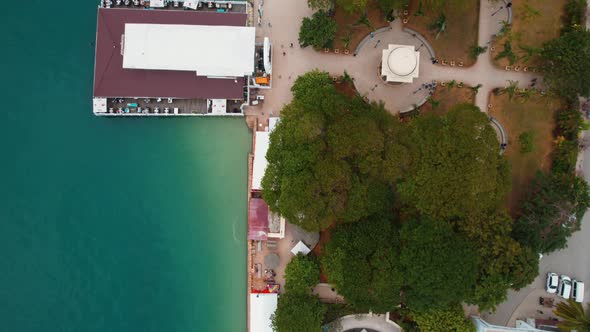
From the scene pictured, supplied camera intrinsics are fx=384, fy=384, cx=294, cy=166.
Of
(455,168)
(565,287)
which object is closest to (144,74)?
(455,168)

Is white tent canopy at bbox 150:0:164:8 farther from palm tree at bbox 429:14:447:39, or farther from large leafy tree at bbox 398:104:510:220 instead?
large leafy tree at bbox 398:104:510:220

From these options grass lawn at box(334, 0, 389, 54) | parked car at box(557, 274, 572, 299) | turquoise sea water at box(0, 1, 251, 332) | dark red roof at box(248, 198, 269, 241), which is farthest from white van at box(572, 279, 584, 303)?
turquoise sea water at box(0, 1, 251, 332)

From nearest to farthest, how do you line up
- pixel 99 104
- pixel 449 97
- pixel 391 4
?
1. pixel 391 4
2. pixel 99 104
3. pixel 449 97

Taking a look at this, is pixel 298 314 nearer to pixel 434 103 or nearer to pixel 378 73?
pixel 434 103

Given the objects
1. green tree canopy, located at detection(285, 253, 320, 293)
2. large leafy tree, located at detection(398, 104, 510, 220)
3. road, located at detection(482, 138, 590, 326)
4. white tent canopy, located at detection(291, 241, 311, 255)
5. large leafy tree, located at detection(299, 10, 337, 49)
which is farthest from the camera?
road, located at detection(482, 138, 590, 326)

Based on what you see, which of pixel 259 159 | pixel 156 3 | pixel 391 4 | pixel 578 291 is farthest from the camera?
pixel 156 3

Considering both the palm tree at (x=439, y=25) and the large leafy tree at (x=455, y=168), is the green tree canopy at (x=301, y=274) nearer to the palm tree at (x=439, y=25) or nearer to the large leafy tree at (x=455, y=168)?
the large leafy tree at (x=455, y=168)

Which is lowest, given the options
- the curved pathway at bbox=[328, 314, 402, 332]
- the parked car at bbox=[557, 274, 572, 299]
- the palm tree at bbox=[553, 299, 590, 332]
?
the curved pathway at bbox=[328, 314, 402, 332]

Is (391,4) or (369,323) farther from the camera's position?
(369,323)
